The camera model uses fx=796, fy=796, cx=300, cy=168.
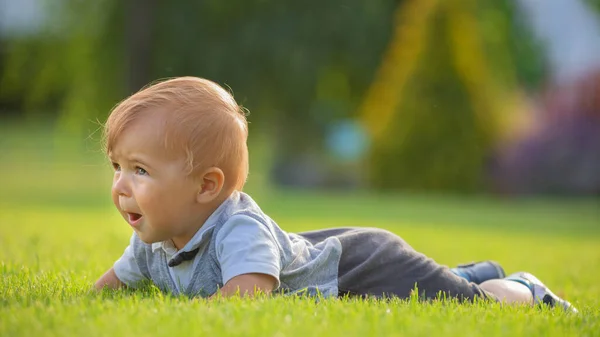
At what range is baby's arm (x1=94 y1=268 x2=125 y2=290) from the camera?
3.41 m

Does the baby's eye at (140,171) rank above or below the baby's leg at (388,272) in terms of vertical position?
above

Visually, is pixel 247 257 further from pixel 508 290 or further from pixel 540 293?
pixel 540 293

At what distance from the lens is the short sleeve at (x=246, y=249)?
2.90 metres

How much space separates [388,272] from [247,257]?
32.2 inches

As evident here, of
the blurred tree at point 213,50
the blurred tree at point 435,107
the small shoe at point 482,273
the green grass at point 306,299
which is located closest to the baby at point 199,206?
the green grass at point 306,299

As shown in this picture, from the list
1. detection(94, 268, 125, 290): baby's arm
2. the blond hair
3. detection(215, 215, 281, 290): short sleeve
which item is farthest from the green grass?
the blond hair

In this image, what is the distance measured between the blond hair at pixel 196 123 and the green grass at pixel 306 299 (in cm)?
A: 56

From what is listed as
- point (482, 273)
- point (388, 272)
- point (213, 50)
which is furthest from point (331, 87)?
point (388, 272)

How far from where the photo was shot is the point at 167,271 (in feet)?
10.7

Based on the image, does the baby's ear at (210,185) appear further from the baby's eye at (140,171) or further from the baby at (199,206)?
the baby's eye at (140,171)

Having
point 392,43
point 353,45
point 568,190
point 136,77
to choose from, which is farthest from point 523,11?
point 136,77

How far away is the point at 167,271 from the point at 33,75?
45.3 feet

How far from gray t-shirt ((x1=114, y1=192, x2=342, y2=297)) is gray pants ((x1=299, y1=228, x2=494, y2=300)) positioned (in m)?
0.09

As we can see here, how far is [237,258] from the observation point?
291cm
